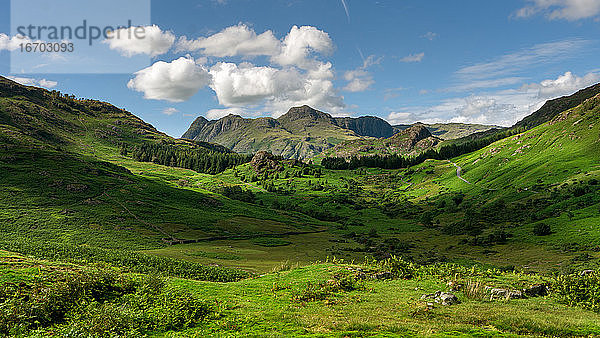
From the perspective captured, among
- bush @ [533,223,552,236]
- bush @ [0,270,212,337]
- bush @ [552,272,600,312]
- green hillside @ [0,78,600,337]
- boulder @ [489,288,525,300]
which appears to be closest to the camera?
bush @ [0,270,212,337]

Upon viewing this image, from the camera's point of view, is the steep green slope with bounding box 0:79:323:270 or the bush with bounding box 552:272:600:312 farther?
the steep green slope with bounding box 0:79:323:270

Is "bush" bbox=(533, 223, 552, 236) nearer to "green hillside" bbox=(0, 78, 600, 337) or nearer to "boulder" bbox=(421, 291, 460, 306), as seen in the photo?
"green hillside" bbox=(0, 78, 600, 337)

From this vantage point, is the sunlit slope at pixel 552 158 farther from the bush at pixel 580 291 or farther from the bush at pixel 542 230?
the bush at pixel 580 291

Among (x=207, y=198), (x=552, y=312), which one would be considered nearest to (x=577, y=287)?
(x=552, y=312)

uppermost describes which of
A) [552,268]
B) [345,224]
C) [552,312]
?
[552,312]

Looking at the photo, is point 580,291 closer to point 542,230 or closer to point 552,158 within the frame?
point 542,230

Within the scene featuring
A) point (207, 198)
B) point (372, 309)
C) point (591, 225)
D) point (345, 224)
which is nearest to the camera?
point (372, 309)

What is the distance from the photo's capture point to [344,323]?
15.7m

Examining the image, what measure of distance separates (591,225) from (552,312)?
71.4 m

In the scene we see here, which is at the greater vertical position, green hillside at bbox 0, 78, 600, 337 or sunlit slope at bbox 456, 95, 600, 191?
sunlit slope at bbox 456, 95, 600, 191

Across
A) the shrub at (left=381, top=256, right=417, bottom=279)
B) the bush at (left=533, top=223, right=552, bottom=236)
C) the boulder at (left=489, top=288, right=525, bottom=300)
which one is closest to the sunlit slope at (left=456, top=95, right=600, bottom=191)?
the bush at (left=533, top=223, right=552, bottom=236)

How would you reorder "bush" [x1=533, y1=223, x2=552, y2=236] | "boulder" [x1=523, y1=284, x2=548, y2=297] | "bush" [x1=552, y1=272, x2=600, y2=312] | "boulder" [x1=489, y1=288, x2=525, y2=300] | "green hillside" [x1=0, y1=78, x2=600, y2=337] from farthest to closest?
"bush" [x1=533, y1=223, x2=552, y2=236] → "boulder" [x1=523, y1=284, x2=548, y2=297] → "boulder" [x1=489, y1=288, x2=525, y2=300] → "bush" [x1=552, y1=272, x2=600, y2=312] → "green hillside" [x1=0, y1=78, x2=600, y2=337]

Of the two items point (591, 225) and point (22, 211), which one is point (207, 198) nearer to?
point (22, 211)

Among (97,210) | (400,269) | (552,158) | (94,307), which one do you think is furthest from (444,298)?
(552,158)
